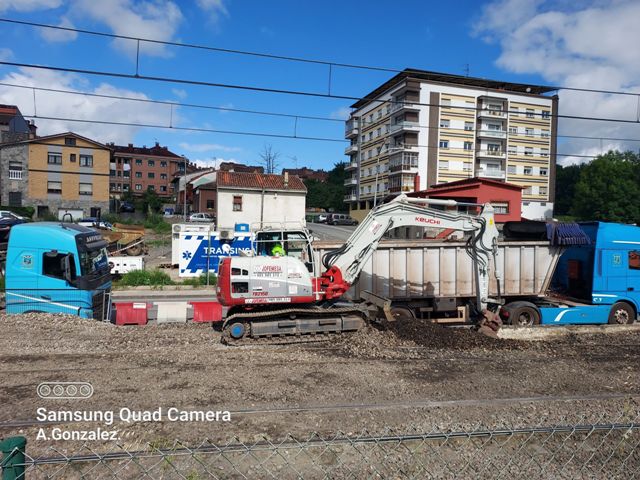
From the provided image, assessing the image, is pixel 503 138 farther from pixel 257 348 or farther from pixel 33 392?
pixel 33 392

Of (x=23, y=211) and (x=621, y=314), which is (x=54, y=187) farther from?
(x=621, y=314)

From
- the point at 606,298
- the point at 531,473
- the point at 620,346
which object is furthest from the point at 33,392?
the point at 606,298

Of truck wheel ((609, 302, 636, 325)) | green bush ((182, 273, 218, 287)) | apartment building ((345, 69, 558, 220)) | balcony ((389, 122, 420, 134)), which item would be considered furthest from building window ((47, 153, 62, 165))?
truck wheel ((609, 302, 636, 325))

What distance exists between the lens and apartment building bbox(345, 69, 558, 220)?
5725 cm

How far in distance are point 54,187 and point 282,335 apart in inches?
2170

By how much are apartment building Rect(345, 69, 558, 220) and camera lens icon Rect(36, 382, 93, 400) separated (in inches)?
2062

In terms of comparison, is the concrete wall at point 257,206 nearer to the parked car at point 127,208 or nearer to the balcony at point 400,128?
the balcony at point 400,128

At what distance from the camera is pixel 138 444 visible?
543cm

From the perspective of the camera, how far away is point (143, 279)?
67.2ft

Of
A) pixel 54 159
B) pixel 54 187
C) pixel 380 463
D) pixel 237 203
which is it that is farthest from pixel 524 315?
pixel 54 159

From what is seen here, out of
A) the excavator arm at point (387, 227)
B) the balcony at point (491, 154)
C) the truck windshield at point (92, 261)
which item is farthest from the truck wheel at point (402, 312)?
the balcony at point (491, 154)

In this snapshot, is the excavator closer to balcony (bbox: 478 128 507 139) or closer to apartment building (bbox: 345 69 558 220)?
apartment building (bbox: 345 69 558 220)

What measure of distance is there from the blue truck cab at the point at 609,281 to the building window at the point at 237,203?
30.1 metres

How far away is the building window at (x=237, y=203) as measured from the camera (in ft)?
128
